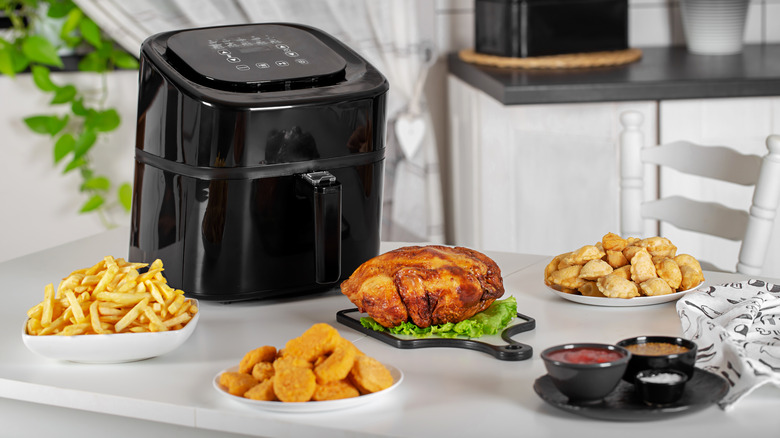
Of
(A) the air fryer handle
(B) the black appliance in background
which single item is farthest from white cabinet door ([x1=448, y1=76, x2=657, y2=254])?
(A) the air fryer handle

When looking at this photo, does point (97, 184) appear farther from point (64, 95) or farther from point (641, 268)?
point (641, 268)

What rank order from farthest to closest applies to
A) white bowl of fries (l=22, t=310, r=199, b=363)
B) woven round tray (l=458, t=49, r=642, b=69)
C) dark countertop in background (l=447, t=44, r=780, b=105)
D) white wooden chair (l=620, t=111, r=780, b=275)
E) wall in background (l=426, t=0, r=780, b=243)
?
wall in background (l=426, t=0, r=780, b=243) < woven round tray (l=458, t=49, r=642, b=69) < dark countertop in background (l=447, t=44, r=780, b=105) < white wooden chair (l=620, t=111, r=780, b=275) < white bowl of fries (l=22, t=310, r=199, b=363)

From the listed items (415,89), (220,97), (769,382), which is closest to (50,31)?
(415,89)

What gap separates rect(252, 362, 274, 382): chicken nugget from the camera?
31.9 inches

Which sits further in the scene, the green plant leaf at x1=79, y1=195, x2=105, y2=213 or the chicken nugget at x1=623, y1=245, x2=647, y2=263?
the green plant leaf at x1=79, y1=195, x2=105, y2=213

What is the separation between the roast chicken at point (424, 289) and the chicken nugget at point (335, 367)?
0.17m

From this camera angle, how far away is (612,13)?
2312 millimetres

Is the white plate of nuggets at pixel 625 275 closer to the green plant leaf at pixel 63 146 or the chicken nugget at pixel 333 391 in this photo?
the chicken nugget at pixel 333 391

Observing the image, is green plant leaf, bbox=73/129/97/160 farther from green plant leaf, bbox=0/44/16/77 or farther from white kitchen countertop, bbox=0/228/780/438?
Result: white kitchen countertop, bbox=0/228/780/438

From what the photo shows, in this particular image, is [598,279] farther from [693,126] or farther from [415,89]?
[415,89]

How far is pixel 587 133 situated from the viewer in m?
2.05

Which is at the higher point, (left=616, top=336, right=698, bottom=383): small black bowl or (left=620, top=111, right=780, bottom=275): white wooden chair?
(left=616, top=336, right=698, bottom=383): small black bowl

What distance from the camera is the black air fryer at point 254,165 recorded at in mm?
1053

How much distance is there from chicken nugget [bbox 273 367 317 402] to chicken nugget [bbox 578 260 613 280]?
1.40 feet
